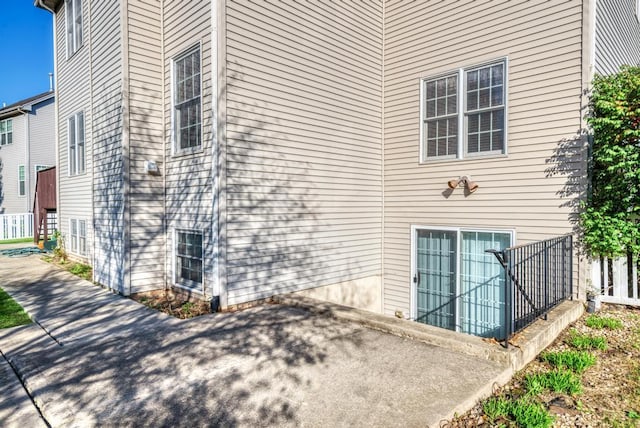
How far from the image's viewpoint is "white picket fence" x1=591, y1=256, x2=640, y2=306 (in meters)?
5.46

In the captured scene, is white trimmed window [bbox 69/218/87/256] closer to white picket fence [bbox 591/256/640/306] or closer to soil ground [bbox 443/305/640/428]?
soil ground [bbox 443/305/640/428]

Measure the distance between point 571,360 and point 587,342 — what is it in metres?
0.68

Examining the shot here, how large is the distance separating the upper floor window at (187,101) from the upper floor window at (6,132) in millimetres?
17743

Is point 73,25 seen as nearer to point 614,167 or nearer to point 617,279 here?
point 614,167

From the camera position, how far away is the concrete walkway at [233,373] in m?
2.87

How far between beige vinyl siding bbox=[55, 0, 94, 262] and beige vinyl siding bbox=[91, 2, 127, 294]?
0.47m

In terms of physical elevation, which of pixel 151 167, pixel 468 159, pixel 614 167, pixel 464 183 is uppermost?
pixel 468 159

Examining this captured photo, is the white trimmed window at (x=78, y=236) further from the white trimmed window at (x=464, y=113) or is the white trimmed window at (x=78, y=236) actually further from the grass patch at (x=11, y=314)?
the white trimmed window at (x=464, y=113)

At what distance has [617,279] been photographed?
5.55m

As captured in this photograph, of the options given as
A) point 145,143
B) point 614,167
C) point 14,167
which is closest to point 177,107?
point 145,143

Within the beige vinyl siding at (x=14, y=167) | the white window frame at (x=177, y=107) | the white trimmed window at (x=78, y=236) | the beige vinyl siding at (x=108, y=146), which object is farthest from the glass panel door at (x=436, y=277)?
the beige vinyl siding at (x=14, y=167)

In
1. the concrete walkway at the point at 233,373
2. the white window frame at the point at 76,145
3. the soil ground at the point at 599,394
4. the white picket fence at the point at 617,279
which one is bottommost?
the soil ground at the point at 599,394

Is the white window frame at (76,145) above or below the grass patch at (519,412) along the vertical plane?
above

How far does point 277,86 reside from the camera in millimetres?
6312
